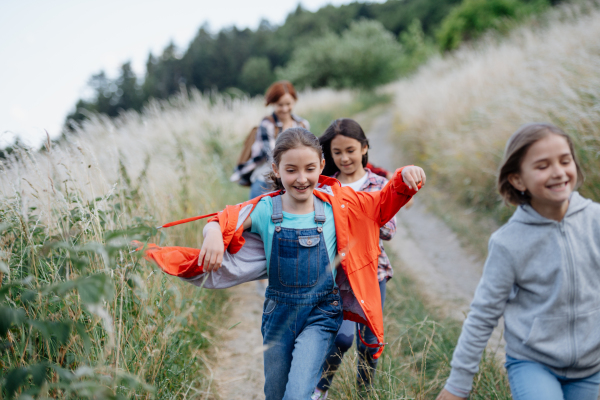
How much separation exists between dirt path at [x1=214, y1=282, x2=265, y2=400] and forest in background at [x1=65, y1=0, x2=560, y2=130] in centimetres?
992

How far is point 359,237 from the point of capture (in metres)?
1.97

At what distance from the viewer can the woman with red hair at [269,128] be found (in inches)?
158

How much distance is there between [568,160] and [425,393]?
60.2 inches

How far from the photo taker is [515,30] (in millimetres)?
9328

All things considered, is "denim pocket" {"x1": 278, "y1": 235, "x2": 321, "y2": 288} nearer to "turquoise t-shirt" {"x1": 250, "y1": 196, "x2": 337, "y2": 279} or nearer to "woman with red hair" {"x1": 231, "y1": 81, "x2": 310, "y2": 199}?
"turquoise t-shirt" {"x1": 250, "y1": 196, "x2": 337, "y2": 279}

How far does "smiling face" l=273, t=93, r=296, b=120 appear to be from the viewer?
4023 millimetres

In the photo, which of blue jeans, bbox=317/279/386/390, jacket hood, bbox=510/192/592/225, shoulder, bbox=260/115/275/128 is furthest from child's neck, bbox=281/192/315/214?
shoulder, bbox=260/115/275/128

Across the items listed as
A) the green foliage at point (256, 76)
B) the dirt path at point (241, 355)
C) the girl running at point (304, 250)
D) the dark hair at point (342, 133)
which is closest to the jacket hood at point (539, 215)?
the girl running at point (304, 250)

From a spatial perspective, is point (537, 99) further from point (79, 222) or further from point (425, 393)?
point (79, 222)

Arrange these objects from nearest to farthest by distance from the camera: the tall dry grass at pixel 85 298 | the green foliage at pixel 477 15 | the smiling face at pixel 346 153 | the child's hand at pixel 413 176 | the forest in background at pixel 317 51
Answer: the tall dry grass at pixel 85 298
the child's hand at pixel 413 176
the smiling face at pixel 346 153
the green foliage at pixel 477 15
the forest in background at pixel 317 51

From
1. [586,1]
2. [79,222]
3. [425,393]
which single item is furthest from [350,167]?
[586,1]

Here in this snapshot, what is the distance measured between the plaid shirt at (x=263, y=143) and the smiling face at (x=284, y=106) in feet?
0.22

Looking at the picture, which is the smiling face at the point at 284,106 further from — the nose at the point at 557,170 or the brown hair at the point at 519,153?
the nose at the point at 557,170

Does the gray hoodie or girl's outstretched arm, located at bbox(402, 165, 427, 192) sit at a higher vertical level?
girl's outstretched arm, located at bbox(402, 165, 427, 192)
